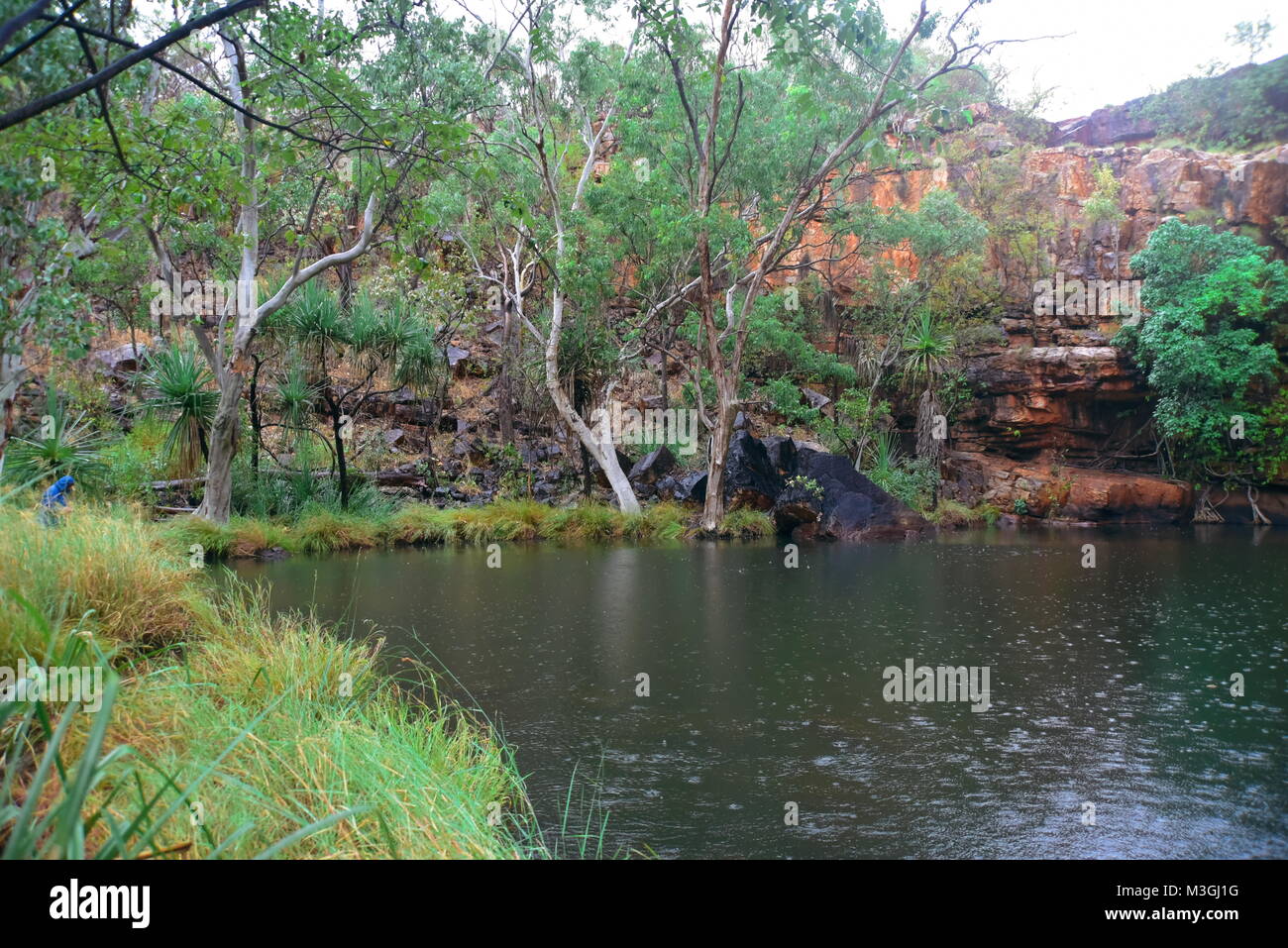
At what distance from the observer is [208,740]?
353 cm

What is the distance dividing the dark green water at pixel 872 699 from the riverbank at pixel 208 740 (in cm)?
79

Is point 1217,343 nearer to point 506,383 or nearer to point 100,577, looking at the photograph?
point 506,383

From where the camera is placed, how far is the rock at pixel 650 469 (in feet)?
74.9

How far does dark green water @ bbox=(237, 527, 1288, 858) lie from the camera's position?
4.21m

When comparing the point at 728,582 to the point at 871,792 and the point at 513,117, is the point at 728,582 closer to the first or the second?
the point at 871,792

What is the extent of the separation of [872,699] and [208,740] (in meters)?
4.52

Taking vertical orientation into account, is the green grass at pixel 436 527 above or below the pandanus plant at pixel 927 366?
below

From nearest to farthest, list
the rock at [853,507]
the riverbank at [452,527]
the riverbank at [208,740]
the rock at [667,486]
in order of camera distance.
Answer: the riverbank at [208,740], the riverbank at [452,527], the rock at [853,507], the rock at [667,486]

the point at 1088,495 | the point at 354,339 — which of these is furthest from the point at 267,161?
the point at 1088,495

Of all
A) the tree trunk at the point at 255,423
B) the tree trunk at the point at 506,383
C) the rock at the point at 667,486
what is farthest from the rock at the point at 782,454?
the tree trunk at the point at 255,423

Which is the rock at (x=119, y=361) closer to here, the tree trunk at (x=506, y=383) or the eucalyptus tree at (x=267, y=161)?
the eucalyptus tree at (x=267, y=161)

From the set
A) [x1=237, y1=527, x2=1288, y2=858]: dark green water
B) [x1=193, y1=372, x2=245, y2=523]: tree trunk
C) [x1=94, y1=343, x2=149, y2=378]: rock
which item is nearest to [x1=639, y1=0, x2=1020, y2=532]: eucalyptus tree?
[x1=237, y1=527, x2=1288, y2=858]: dark green water

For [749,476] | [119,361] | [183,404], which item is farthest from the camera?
[119,361]

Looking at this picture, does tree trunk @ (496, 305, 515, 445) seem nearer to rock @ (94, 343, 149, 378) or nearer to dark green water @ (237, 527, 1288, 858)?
rock @ (94, 343, 149, 378)
